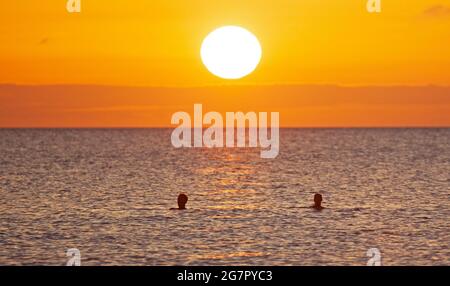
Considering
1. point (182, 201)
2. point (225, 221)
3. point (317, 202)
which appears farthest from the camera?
point (182, 201)

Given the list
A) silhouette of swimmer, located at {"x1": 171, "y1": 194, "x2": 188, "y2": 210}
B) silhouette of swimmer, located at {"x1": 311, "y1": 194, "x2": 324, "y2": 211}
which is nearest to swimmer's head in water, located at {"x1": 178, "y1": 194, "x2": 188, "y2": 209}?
silhouette of swimmer, located at {"x1": 171, "y1": 194, "x2": 188, "y2": 210}

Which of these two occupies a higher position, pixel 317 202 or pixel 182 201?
Result: pixel 182 201

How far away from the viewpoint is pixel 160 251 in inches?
1802

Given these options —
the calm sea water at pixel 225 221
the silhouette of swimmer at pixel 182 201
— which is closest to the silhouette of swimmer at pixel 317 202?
the calm sea water at pixel 225 221

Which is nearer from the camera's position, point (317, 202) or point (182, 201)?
point (317, 202)

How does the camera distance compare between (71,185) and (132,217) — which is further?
(71,185)

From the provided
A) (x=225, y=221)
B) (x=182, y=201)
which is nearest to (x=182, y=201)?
(x=182, y=201)

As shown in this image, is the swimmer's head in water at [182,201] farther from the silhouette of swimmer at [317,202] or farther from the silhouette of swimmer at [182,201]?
the silhouette of swimmer at [317,202]

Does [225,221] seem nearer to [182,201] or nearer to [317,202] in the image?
[182,201]

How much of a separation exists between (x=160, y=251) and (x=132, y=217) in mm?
15900

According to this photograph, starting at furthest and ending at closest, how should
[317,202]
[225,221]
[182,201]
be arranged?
[182,201], [317,202], [225,221]
